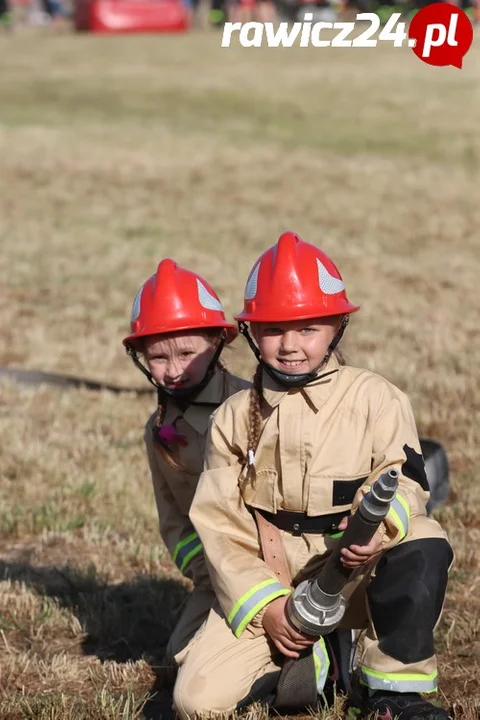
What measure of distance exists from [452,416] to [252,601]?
3774 millimetres

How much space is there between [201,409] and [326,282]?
844 mm

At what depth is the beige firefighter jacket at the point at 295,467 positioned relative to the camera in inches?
158

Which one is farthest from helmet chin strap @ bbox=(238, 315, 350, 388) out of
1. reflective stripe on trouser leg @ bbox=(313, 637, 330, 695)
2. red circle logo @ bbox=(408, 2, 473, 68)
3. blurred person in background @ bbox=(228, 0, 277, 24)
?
blurred person in background @ bbox=(228, 0, 277, 24)

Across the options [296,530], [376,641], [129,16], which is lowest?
[129,16]

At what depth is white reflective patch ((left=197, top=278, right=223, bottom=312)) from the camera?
15.5 ft

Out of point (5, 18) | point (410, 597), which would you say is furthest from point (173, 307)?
point (5, 18)

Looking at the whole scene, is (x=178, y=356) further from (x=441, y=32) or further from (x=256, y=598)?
(x=441, y=32)

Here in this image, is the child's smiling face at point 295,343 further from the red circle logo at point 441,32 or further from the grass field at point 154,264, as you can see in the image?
the red circle logo at point 441,32

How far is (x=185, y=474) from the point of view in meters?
4.66

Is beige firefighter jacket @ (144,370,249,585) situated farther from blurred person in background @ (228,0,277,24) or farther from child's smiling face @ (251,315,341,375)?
blurred person in background @ (228,0,277,24)

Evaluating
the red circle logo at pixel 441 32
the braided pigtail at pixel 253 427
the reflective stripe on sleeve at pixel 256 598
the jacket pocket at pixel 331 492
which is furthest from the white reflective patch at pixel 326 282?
the red circle logo at pixel 441 32

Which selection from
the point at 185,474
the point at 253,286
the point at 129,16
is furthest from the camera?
the point at 129,16

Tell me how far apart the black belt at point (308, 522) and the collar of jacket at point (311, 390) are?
36 cm

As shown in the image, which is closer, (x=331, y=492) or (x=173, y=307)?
(x=331, y=492)
